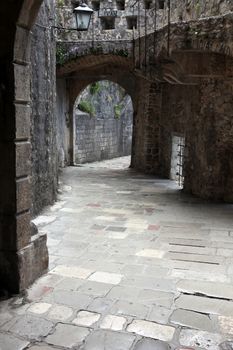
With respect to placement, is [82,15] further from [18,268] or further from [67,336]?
[67,336]

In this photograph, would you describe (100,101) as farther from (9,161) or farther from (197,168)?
(9,161)

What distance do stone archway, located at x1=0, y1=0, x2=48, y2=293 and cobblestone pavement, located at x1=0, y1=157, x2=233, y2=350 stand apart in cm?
31

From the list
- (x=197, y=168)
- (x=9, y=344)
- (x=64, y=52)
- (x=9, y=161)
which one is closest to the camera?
(x=9, y=344)

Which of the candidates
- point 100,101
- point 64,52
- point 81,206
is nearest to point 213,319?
point 81,206

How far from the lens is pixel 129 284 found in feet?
13.2

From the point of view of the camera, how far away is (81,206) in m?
7.75

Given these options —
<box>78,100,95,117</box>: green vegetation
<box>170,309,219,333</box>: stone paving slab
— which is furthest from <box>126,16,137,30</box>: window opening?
<box>170,309,219,333</box>: stone paving slab

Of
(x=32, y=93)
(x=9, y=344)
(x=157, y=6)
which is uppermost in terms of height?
(x=157, y=6)

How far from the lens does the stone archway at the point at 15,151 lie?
352 cm

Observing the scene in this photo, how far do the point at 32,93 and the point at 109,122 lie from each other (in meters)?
13.3

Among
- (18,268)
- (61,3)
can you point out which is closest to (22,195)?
(18,268)

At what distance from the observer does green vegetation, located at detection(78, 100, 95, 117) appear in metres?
17.2

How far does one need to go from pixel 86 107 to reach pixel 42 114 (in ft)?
34.5

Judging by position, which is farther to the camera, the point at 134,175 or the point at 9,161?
the point at 134,175
